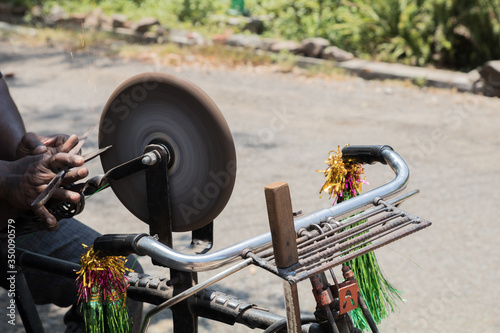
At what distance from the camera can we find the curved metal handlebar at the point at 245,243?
4.08 ft

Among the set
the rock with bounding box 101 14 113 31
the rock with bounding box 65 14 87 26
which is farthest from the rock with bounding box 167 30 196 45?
the rock with bounding box 65 14 87 26

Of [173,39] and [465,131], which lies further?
[173,39]

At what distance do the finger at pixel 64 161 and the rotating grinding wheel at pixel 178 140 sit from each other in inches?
7.6

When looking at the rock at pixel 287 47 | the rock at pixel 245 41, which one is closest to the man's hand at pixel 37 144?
the rock at pixel 287 47

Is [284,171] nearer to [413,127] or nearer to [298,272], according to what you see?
[413,127]

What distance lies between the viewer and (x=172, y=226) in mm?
1635

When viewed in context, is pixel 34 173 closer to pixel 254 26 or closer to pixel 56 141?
pixel 56 141

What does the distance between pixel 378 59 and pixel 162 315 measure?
6.52 meters

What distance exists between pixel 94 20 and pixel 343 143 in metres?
7.28

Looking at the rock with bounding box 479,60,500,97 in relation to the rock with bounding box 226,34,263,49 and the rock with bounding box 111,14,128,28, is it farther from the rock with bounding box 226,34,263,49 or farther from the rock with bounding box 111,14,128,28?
the rock with bounding box 111,14,128,28

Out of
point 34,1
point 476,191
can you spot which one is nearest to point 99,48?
point 34,1

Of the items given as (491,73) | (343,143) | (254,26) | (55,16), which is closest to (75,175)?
(343,143)

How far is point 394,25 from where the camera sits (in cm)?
893

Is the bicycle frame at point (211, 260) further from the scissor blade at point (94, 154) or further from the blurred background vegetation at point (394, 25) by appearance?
the blurred background vegetation at point (394, 25)
